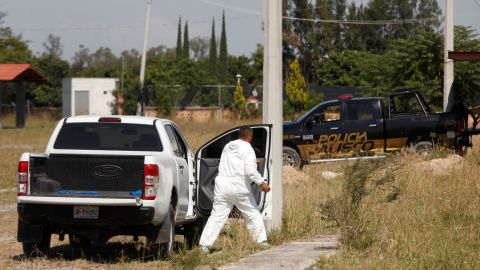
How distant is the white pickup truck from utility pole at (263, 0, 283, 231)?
1504 millimetres

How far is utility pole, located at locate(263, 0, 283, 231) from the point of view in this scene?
1464 centimetres

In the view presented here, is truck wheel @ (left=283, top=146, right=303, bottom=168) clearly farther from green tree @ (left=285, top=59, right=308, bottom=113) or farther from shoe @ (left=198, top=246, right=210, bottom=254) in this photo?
green tree @ (left=285, top=59, right=308, bottom=113)

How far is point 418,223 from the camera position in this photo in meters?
14.8

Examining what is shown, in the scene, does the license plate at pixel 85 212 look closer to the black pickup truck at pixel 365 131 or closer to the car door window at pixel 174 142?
the car door window at pixel 174 142

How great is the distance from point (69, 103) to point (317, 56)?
18.6m

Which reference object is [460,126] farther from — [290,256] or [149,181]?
[149,181]

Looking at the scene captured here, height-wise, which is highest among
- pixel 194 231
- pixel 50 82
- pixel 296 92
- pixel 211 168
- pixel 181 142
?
pixel 50 82

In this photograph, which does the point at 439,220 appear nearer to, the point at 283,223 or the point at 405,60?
the point at 283,223

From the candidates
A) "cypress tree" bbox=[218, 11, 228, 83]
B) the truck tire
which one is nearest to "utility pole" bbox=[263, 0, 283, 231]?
the truck tire

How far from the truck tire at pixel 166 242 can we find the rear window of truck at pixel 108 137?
1.04m

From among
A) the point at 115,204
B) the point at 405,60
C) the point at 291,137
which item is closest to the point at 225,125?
the point at 405,60

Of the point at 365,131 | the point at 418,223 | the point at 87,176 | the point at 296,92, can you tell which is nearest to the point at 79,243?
the point at 87,176

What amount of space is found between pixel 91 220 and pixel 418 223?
5067 mm

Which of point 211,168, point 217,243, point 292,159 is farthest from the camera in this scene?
point 292,159
